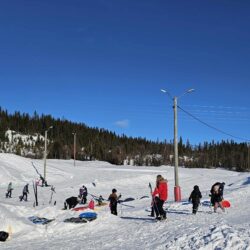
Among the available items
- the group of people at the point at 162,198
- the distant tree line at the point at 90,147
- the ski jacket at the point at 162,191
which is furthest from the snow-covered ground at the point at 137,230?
the distant tree line at the point at 90,147

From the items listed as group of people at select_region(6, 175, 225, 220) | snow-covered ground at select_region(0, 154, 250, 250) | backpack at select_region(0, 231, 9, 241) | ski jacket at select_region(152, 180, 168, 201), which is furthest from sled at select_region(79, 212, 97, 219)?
backpack at select_region(0, 231, 9, 241)

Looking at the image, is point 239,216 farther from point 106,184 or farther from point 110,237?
point 106,184

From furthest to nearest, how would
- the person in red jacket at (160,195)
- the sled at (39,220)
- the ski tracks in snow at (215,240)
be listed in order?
the sled at (39,220) < the person in red jacket at (160,195) < the ski tracks in snow at (215,240)

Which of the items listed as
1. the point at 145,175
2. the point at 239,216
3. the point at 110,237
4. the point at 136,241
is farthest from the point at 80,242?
the point at 145,175

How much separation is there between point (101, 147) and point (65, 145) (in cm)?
1440

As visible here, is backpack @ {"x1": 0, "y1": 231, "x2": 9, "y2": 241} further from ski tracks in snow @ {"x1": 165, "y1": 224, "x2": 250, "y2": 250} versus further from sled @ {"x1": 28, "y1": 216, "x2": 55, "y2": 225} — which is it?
ski tracks in snow @ {"x1": 165, "y1": 224, "x2": 250, "y2": 250}

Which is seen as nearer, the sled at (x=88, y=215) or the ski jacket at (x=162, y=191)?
the ski jacket at (x=162, y=191)

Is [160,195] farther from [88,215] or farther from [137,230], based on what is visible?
[88,215]

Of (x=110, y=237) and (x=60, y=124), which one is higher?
(x=60, y=124)

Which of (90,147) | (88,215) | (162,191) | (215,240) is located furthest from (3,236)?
(90,147)

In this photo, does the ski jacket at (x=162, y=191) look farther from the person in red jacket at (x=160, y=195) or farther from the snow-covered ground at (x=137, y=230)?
the snow-covered ground at (x=137, y=230)

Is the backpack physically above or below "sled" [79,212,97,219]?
below

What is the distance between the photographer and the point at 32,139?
184 meters

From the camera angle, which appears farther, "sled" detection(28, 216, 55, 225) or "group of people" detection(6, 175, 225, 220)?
"sled" detection(28, 216, 55, 225)
